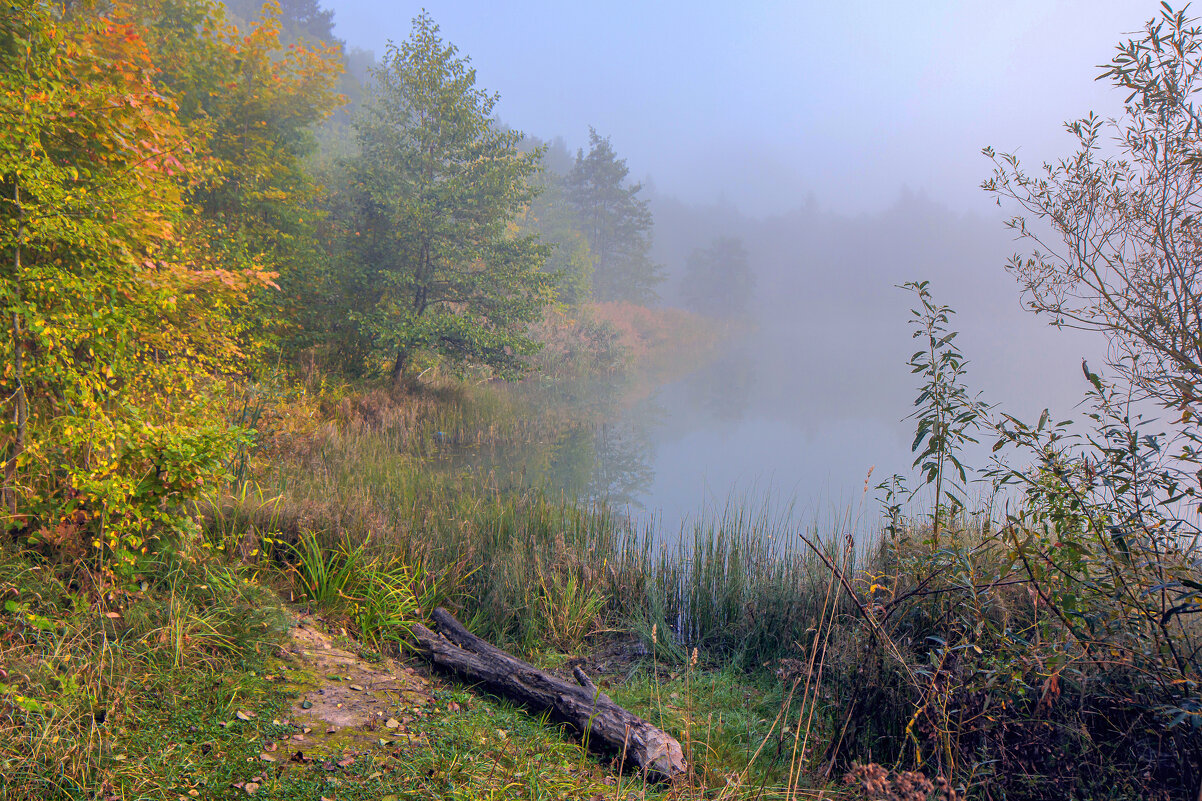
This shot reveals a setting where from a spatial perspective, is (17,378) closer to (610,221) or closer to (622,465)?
(622,465)

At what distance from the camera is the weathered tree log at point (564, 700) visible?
9.78ft

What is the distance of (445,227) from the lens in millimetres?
13867

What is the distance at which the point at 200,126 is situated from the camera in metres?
8.51

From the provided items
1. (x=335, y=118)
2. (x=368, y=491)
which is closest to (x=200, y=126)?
(x=368, y=491)

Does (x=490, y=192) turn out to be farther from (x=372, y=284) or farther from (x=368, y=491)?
(x=368, y=491)

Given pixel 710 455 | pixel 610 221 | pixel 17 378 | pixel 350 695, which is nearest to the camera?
pixel 350 695

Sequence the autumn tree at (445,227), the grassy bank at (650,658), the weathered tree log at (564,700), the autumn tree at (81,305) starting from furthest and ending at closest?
the autumn tree at (445,227) → the autumn tree at (81,305) → the weathered tree log at (564,700) → the grassy bank at (650,658)

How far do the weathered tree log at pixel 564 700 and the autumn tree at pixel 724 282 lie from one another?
5456 centimetres

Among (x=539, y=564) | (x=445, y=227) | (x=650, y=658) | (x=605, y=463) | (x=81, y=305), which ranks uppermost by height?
(x=445, y=227)

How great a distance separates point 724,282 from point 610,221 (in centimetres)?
1569

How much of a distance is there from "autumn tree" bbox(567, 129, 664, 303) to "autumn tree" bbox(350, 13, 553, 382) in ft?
101

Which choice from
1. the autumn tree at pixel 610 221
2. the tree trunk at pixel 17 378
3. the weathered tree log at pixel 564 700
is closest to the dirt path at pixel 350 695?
the weathered tree log at pixel 564 700

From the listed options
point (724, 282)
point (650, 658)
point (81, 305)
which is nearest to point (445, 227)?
point (81, 305)

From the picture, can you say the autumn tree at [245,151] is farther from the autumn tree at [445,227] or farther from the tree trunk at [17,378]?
the tree trunk at [17,378]
